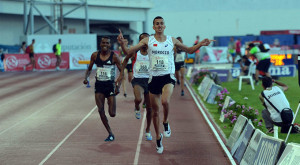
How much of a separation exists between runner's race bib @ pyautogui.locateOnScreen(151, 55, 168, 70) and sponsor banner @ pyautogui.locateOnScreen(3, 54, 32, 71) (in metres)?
29.2

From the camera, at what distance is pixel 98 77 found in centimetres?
1130

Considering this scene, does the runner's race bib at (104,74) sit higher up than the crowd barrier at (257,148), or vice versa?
the runner's race bib at (104,74)

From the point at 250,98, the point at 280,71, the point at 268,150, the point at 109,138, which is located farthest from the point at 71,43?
the point at 268,150

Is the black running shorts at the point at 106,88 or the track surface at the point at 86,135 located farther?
the black running shorts at the point at 106,88

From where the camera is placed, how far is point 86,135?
12.6 metres

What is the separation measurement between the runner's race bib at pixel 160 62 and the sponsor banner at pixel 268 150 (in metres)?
2.46

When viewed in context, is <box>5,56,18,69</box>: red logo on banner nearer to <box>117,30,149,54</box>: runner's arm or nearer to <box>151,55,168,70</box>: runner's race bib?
<box>117,30,149,54</box>: runner's arm

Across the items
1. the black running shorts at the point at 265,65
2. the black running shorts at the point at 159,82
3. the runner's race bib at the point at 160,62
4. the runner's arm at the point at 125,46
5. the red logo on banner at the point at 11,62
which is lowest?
the red logo on banner at the point at 11,62

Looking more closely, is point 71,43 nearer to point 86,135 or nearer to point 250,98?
point 250,98

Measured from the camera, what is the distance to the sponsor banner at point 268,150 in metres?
6.98

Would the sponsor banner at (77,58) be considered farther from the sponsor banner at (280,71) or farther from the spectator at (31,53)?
the sponsor banner at (280,71)

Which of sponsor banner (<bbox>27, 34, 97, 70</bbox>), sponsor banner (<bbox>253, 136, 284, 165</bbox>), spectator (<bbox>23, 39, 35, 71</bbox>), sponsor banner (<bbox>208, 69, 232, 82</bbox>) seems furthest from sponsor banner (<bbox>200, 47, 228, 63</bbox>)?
sponsor banner (<bbox>253, 136, 284, 165</bbox>)

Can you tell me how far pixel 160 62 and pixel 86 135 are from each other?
11.7 ft

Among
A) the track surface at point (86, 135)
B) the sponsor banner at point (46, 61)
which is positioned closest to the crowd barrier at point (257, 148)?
the track surface at point (86, 135)
